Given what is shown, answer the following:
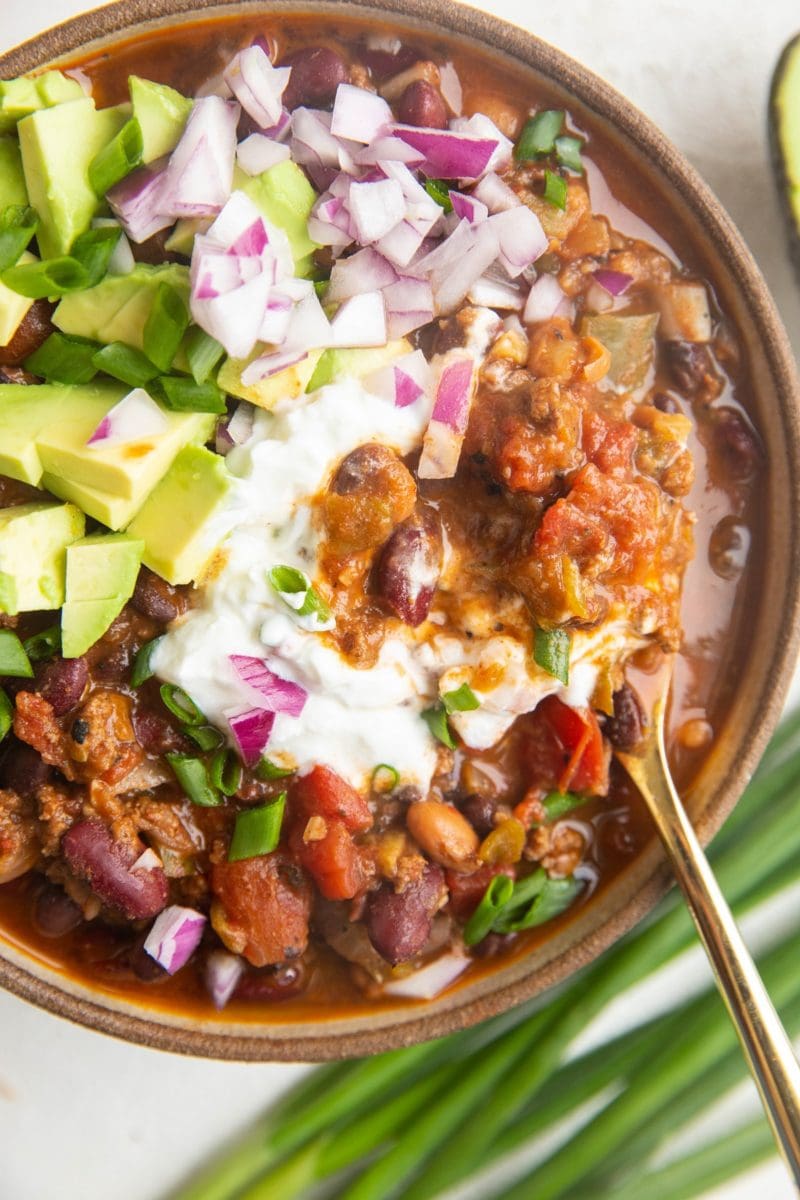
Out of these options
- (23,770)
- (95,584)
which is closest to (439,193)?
(95,584)

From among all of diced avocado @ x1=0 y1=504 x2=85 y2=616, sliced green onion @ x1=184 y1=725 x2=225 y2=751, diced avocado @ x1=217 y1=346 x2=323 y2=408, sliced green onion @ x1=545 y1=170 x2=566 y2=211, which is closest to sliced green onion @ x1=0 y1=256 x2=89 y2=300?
diced avocado @ x1=217 y1=346 x2=323 y2=408

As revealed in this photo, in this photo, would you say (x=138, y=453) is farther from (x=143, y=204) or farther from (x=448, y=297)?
(x=448, y=297)

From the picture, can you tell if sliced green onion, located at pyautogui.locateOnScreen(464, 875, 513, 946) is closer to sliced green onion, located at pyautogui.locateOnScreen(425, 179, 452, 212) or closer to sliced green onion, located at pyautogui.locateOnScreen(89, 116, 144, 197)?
sliced green onion, located at pyautogui.locateOnScreen(425, 179, 452, 212)

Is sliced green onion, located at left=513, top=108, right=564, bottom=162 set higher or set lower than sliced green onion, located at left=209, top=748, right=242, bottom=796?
higher

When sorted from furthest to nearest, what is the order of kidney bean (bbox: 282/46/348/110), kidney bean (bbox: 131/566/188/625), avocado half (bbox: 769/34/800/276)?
1. avocado half (bbox: 769/34/800/276)
2. kidney bean (bbox: 282/46/348/110)
3. kidney bean (bbox: 131/566/188/625)

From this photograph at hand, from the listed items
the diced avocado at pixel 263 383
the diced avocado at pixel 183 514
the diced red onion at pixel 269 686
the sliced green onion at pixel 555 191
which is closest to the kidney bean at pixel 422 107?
the sliced green onion at pixel 555 191

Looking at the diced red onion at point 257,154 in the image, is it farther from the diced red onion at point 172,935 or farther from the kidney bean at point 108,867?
the diced red onion at point 172,935

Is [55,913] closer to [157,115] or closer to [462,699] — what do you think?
[462,699]

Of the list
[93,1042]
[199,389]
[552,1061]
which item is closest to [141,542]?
[199,389]
